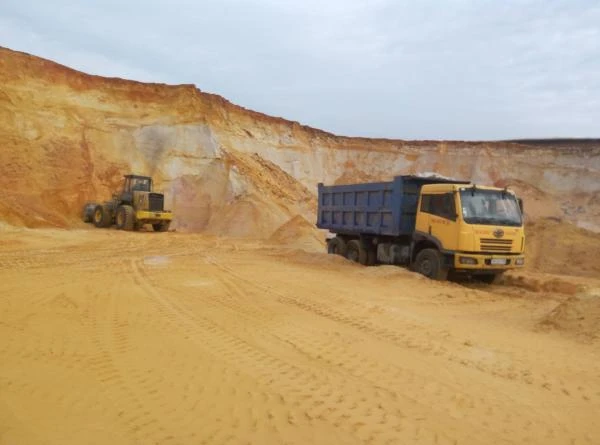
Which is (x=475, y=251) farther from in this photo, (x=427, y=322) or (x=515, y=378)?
(x=515, y=378)

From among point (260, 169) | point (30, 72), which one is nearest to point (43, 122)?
point (30, 72)

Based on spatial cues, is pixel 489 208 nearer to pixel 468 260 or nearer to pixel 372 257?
pixel 468 260

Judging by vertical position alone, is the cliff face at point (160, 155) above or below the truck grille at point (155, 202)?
above

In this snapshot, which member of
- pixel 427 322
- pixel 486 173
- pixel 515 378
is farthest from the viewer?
pixel 486 173

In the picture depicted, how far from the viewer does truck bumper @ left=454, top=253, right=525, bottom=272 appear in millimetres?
11430

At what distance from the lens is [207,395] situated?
166 inches

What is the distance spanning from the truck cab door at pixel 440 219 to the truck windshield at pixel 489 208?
283 mm

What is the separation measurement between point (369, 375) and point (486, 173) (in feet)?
134

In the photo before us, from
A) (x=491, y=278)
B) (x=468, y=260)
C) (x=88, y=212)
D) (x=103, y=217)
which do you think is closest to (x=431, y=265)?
(x=468, y=260)

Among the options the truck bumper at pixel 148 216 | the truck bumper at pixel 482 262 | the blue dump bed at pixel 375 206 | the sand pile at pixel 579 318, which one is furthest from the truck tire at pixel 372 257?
the truck bumper at pixel 148 216

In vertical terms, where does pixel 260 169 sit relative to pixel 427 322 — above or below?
above

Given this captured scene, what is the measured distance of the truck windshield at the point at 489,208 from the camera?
11.6m

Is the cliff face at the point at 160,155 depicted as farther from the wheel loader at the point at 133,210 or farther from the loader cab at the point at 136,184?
the loader cab at the point at 136,184

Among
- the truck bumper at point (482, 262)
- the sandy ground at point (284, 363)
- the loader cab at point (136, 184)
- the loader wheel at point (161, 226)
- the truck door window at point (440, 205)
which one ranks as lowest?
the loader wheel at point (161, 226)
